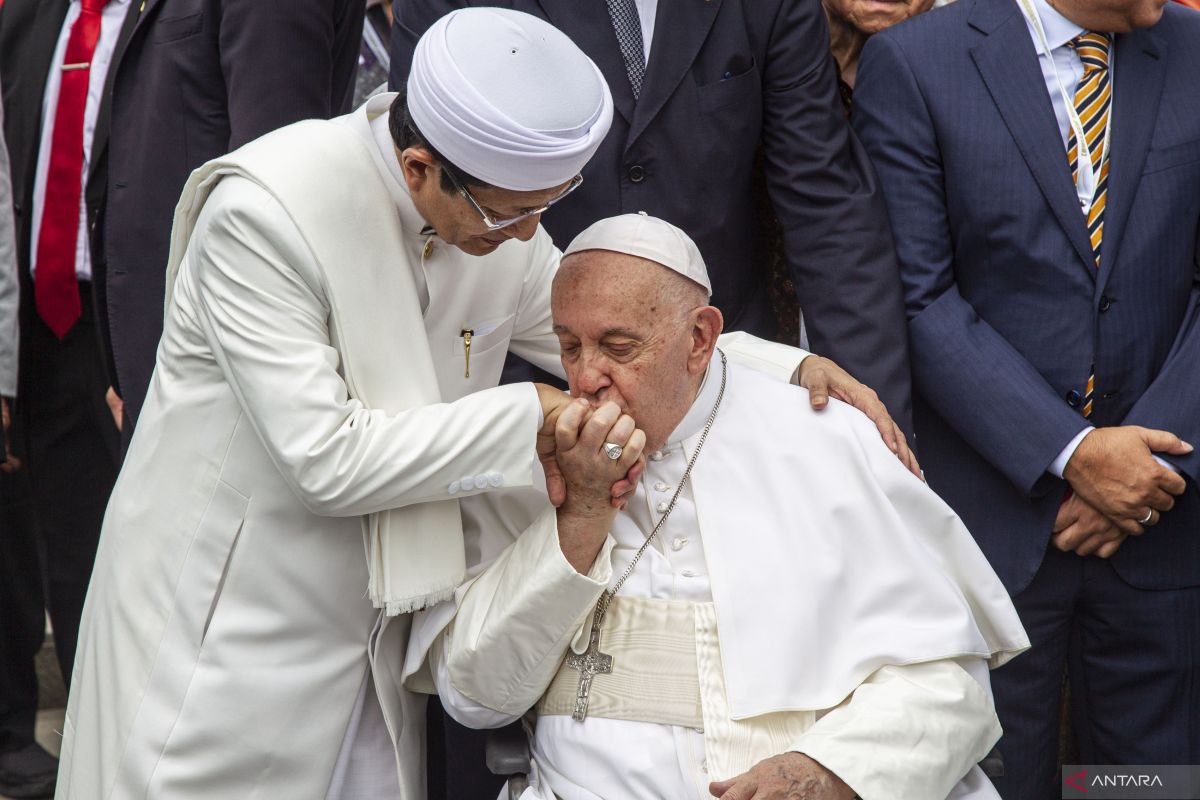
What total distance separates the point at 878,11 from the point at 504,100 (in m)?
1.96

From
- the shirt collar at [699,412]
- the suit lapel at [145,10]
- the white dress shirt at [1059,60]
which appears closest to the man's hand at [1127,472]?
the white dress shirt at [1059,60]

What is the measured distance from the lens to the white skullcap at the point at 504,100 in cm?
277

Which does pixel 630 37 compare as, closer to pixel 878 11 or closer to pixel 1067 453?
pixel 878 11

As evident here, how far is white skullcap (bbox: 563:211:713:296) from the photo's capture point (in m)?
3.14

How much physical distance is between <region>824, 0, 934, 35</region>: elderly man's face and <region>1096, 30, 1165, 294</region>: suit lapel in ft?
2.36

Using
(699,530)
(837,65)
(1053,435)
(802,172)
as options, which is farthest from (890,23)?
(699,530)

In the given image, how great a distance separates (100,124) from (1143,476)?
322 centimetres

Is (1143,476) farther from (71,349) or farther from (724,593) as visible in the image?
(71,349)

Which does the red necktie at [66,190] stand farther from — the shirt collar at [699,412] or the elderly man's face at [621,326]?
the shirt collar at [699,412]

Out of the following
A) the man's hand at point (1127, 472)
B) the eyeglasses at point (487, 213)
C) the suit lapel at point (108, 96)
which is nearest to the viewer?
the eyeglasses at point (487, 213)

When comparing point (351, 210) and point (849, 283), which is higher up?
point (351, 210)

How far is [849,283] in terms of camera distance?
3.89 metres

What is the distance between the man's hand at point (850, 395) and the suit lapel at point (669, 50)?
800 mm

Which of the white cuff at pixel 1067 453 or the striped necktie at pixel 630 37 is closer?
the white cuff at pixel 1067 453
